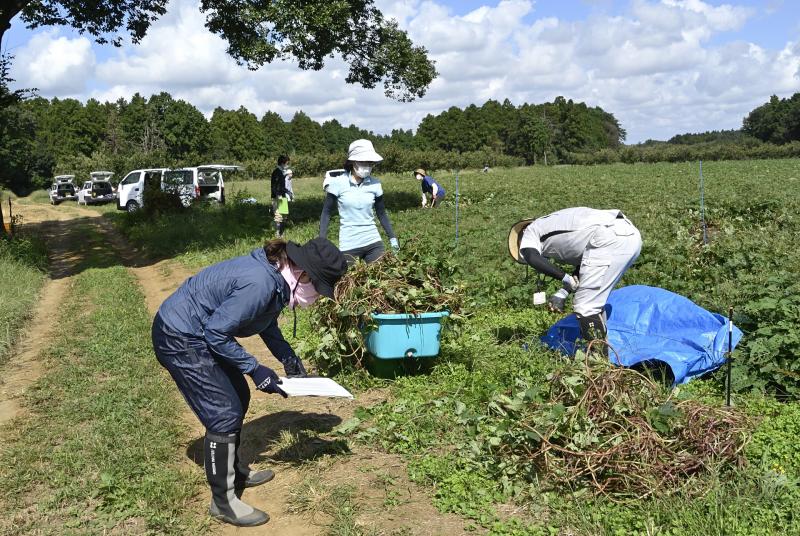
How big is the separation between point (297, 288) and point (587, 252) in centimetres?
238

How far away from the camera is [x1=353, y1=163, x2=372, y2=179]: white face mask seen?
6.00 meters

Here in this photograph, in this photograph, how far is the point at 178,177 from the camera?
2212 centimetres

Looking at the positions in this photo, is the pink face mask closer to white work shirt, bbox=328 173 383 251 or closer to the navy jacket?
the navy jacket

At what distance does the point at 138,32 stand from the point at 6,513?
14512mm

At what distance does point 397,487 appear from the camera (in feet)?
12.8

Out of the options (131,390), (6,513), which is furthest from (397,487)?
(131,390)

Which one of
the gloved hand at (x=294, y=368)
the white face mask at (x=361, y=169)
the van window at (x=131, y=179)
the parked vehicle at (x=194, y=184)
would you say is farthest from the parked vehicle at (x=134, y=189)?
the gloved hand at (x=294, y=368)

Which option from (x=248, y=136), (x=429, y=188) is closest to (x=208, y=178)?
(x=429, y=188)

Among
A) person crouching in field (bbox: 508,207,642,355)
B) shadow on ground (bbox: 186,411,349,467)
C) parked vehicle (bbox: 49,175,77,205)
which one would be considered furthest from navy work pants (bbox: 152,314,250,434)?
parked vehicle (bbox: 49,175,77,205)

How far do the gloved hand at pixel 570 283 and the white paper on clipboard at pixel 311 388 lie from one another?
219 centimetres

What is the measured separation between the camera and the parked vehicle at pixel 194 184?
21109mm

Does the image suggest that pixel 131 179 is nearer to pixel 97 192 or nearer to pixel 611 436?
pixel 97 192

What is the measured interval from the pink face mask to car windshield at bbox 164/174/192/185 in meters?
19.3

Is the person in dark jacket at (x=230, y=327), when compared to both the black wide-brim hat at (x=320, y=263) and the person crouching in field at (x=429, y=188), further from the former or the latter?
the person crouching in field at (x=429, y=188)
